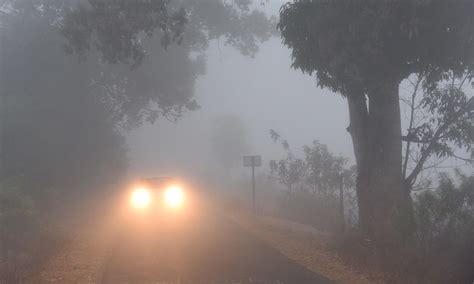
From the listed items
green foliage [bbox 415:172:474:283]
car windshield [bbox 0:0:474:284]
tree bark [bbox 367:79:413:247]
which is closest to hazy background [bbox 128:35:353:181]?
car windshield [bbox 0:0:474:284]

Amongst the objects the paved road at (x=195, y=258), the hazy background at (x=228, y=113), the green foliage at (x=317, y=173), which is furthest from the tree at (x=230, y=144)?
the paved road at (x=195, y=258)

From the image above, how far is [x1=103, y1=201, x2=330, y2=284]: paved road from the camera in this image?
9.31m

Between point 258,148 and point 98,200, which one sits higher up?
point 258,148

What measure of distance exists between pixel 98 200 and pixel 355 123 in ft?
52.4

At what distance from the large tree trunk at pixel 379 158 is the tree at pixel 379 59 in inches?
1.0

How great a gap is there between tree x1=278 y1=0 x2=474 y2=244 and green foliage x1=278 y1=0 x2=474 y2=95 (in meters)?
0.02

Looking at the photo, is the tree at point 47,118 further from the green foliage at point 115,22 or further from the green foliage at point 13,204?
the green foliage at point 115,22

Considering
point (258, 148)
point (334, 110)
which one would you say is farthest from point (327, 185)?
point (334, 110)

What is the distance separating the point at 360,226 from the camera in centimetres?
1304

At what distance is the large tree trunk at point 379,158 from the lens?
12320 mm

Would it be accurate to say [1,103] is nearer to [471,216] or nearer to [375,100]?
[375,100]

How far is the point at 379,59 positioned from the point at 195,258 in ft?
20.2

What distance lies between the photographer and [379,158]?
12.6 metres

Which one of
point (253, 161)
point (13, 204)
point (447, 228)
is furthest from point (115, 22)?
point (253, 161)
